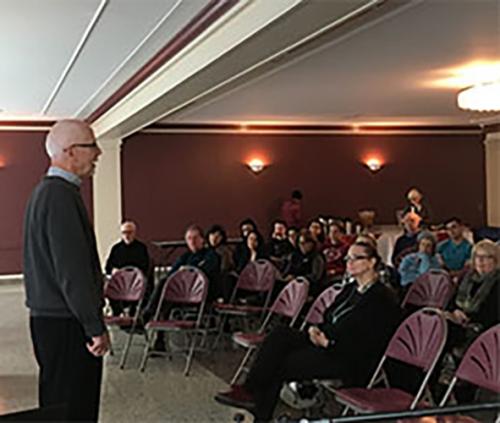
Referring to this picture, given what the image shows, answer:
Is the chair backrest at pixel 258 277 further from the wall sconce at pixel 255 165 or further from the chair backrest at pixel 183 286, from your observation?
the wall sconce at pixel 255 165

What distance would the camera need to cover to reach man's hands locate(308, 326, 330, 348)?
4.17 m

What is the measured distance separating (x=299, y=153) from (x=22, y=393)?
9713 millimetres

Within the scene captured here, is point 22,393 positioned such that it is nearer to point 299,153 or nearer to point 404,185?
point 299,153

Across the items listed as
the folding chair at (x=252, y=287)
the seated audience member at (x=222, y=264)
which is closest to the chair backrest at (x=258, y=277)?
the folding chair at (x=252, y=287)

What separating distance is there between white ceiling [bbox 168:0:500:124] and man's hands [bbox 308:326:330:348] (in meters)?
2.17

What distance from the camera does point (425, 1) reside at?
4.94m

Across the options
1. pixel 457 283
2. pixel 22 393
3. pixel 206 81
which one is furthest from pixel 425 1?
pixel 22 393

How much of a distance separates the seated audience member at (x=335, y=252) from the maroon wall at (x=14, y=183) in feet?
17.9

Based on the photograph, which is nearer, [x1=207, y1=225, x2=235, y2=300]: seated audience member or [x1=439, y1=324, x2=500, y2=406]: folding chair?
[x1=439, y1=324, x2=500, y2=406]: folding chair

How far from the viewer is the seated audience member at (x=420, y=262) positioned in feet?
21.9

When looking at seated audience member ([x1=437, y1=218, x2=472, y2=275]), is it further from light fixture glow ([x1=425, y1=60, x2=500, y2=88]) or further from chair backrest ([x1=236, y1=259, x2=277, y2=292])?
chair backrest ([x1=236, y1=259, x2=277, y2=292])

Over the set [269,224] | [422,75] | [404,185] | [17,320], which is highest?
[422,75]

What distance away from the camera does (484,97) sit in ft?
24.7

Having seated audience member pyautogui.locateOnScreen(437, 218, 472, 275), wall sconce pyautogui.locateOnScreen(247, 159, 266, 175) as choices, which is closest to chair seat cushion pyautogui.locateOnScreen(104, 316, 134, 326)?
seated audience member pyautogui.locateOnScreen(437, 218, 472, 275)
